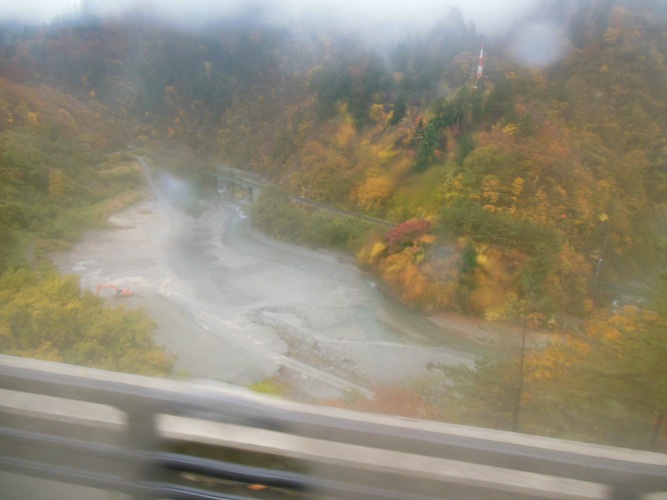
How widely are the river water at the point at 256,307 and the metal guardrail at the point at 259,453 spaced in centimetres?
281

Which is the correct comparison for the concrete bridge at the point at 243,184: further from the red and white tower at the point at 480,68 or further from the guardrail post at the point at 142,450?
the guardrail post at the point at 142,450

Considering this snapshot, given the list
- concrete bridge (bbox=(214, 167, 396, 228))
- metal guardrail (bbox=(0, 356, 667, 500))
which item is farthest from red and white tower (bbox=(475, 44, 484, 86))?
metal guardrail (bbox=(0, 356, 667, 500))

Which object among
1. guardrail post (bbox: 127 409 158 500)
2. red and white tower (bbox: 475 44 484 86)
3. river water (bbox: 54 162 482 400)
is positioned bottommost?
river water (bbox: 54 162 482 400)

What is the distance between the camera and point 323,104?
405 inches

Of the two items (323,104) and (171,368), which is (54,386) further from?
(323,104)

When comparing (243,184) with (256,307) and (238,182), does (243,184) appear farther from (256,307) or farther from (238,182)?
(256,307)

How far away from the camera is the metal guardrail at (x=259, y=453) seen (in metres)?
1.06

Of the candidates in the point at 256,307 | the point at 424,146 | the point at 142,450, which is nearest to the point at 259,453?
the point at 142,450

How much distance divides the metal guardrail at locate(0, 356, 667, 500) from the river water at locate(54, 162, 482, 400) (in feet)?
9.22

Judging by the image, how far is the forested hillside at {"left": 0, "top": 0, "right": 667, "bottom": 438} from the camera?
4.94 m

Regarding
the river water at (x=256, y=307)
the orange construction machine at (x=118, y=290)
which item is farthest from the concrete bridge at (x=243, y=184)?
the orange construction machine at (x=118, y=290)

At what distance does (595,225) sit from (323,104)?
21.1ft

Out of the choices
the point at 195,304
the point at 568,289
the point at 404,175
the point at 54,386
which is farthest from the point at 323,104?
the point at 54,386

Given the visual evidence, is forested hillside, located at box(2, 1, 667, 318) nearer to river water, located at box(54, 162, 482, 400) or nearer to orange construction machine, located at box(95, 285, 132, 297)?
river water, located at box(54, 162, 482, 400)
